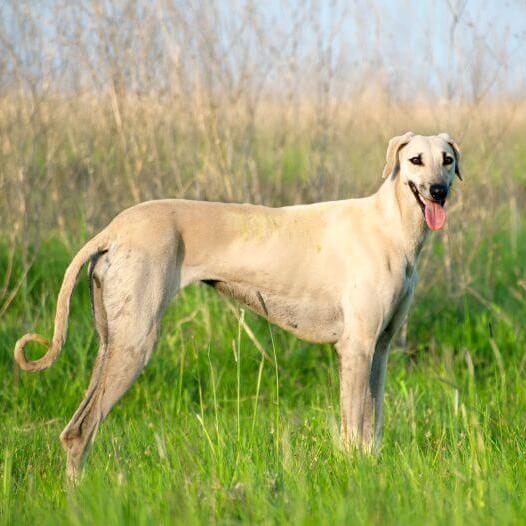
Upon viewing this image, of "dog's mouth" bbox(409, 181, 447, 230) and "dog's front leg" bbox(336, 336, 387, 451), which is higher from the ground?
"dog's mouth" bbox(409, 181, 447, 230)

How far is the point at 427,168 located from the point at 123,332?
5.36 ft

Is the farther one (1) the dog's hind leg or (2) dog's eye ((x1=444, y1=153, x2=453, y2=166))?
(2) dog's eye ((x1=444, y1=153, x2=453, y2=166))

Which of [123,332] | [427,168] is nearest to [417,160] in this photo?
[427,168]

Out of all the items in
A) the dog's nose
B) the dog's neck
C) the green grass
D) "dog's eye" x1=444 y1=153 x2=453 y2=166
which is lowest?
the green grass

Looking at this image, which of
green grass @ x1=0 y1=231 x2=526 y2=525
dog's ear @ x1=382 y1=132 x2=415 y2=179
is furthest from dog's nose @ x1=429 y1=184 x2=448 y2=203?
green grass @ x1=0 y1=231 x2=526 y2=525

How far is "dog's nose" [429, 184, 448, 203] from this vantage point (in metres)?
4.34

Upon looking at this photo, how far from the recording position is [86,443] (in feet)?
13.8

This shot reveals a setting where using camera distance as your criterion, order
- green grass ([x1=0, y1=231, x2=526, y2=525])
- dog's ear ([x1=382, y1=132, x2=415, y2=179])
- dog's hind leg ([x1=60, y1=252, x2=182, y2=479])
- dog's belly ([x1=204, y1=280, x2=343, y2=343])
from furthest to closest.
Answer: dog's ear ([x1=382, y1=132, x2=415, y2=179]) < dog's belly ([x1=204, y1=280, x2=343, y2=343]) < dog's hind leg ([x1=60, y1=252, x2=182, y2=479]) < green grass ([x1=0, y1=231, x2=526, y2=525])

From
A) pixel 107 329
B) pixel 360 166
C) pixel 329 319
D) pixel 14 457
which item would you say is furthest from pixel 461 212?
pixel 14 457

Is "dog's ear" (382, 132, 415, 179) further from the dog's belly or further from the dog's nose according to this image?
the dog's belly

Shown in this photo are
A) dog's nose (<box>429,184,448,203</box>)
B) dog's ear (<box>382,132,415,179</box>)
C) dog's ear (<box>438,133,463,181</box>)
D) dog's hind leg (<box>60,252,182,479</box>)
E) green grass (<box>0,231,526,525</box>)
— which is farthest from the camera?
dog's ear (<box>438,133,463,181</box>)

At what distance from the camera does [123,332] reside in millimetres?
4203

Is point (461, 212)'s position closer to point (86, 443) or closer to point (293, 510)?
point (86, 443)

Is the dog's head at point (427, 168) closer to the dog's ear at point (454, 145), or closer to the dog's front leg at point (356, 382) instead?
the dog's ear at point (454, 145)
